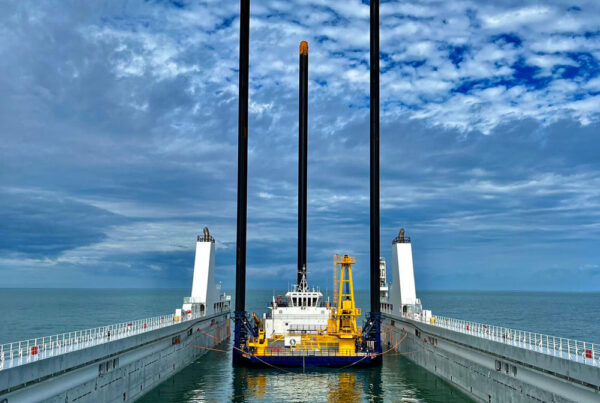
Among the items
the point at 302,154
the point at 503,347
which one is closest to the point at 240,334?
the point at 503,347

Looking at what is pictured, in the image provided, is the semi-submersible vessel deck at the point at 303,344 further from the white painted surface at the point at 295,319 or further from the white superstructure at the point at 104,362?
the white painted surface at the point at 295,319

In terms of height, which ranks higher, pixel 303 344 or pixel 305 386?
pixel 303 344

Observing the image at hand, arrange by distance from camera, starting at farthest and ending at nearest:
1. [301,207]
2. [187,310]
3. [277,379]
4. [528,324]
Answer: [528,324]
[301,207]
[187,310]
[277,379]

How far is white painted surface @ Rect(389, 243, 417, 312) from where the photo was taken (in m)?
72.8

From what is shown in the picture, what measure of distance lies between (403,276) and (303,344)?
925 inches

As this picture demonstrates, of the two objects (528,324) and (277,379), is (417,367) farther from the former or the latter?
(528,324)

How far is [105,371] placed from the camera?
3409 centimetres

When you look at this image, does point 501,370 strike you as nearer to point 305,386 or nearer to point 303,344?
point 305,386

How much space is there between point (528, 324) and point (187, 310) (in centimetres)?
9403

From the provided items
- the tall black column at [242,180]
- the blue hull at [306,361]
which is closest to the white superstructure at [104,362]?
the tall black column at [242,180]

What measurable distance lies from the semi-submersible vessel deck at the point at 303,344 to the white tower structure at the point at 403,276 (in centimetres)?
14

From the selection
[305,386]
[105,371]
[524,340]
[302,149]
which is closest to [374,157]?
[305,386]

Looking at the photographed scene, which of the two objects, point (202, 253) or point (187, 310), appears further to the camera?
point (202, 253)

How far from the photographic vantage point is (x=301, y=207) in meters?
87.9
